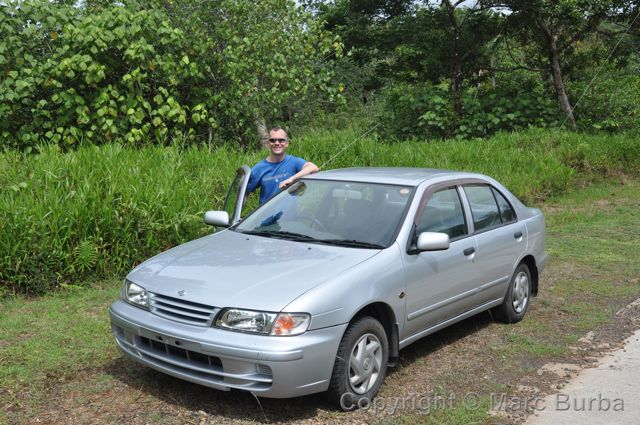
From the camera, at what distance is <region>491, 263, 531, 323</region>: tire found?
A: 629 centimetres

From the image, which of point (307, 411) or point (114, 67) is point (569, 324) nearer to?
point (307, 411)

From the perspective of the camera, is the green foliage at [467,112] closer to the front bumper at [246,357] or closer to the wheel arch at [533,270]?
the wheel arch at [533,270]

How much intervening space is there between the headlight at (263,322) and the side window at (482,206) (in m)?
2.33

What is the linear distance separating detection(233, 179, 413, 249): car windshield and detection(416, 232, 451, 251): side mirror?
215mm

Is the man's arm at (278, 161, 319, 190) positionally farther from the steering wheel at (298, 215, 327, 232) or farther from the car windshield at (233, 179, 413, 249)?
the steering wheel at (298, 215, 327, 232)

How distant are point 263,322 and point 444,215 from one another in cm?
211

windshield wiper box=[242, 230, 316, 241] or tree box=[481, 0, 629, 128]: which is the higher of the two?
tree box=[481, 0, 629, 128]

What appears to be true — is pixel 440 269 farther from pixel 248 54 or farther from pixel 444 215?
pixel 248 54

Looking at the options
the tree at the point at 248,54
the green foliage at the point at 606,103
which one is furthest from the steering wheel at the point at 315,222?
the green foliage at the point at 606,103

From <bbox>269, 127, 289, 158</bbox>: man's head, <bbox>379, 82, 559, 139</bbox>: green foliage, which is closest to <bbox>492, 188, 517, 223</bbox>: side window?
<bbox>269, 127, 289, 158</bbox>: man's head

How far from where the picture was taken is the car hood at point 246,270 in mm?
4117

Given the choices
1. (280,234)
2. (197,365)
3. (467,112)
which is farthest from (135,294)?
(467,112)

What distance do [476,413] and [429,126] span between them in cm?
1528

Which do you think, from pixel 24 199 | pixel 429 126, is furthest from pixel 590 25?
pixel 24 199
